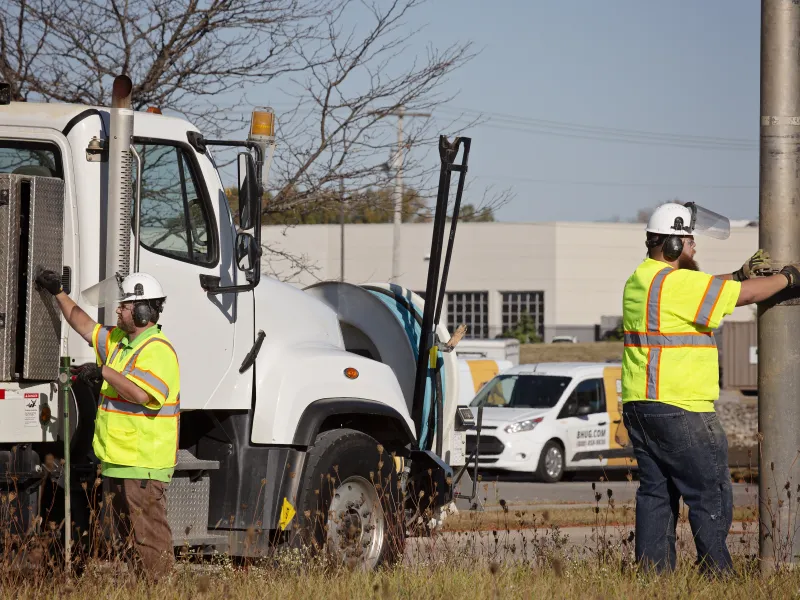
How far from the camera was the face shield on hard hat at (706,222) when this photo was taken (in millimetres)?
6574

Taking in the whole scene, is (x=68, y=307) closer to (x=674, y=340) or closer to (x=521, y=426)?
(x=674, y=340)

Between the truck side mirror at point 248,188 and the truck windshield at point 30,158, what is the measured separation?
93cm

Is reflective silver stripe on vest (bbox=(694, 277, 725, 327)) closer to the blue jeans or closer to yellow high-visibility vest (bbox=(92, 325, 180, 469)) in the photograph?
the blue jeans

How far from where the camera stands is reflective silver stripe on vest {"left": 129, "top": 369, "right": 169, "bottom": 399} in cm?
639

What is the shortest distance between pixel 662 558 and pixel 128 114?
3478 millimetres

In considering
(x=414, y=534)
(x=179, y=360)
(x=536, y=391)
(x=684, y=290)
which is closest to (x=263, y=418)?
(x=179, y=360)

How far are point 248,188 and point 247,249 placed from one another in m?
0.35

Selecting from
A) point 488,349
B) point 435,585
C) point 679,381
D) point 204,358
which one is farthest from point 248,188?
point 488,349

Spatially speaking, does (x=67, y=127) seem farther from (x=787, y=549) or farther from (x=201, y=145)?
(x=787, y=549)

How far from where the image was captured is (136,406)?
21.2 feet

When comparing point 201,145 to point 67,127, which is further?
point 201,145

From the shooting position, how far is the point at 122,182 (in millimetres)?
6488

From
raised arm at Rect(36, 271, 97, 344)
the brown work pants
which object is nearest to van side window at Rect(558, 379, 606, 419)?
→ the brown work pants

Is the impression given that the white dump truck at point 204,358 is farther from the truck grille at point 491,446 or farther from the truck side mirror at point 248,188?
the truck grille at point 491,446
